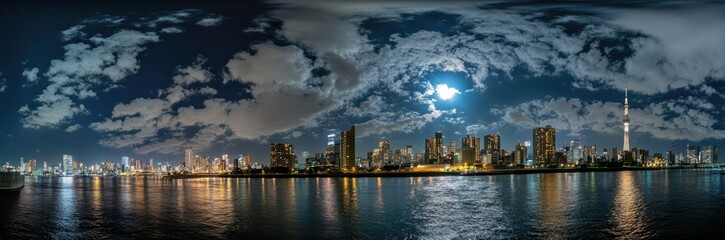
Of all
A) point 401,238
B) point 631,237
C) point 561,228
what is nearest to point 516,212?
point 561,228

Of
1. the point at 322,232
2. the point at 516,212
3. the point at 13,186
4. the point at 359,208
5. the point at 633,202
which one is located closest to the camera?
the point at 322,232

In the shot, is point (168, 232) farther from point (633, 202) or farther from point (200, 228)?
point (633, 202)

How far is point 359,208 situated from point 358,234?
14049mm

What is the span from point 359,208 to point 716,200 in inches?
1382

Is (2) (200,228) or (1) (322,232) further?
(2) (200,228)

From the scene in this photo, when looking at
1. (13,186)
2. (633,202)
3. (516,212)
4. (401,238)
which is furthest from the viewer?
(13,186)

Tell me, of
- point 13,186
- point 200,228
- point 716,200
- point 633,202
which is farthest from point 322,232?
point 13,186

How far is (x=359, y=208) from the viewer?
4281 cm

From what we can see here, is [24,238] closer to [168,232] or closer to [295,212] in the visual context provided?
[168,232]

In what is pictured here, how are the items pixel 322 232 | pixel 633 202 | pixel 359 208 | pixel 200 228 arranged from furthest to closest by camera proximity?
pixel 633 202 → pixel 359 208 → pixel 200 228 → pixel 322 232

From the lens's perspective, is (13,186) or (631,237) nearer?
(631,237)

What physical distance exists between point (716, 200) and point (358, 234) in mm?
40074

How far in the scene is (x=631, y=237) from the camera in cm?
2773

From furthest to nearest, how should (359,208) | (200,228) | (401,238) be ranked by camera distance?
(359,208), (200,228), (401,238)
